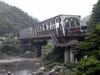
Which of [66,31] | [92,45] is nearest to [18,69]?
[66,31]

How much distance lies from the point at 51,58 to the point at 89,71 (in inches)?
815

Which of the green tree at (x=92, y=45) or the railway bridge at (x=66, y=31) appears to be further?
the railway bridge at (x=66, y=31)

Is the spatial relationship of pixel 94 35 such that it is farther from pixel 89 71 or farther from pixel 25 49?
pixel 25 49

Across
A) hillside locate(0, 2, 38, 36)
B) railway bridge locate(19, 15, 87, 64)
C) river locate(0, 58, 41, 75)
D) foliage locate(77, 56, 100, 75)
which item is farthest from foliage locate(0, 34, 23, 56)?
foliage locate(77, 56, 100, 75)

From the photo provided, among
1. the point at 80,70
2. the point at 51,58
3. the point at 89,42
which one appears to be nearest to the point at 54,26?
the point at 51,58

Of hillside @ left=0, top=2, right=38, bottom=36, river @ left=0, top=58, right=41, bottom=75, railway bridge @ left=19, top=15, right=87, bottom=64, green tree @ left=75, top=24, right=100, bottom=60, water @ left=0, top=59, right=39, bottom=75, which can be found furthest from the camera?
hillside @ left=0, top=2, right=38, bottom=36

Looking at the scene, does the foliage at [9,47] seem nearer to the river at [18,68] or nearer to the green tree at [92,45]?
the river at [18,68]

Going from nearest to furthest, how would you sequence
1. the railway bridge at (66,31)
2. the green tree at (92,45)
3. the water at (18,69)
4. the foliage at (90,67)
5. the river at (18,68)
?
the foliage at (90,67) < the green tree at (92,45) < the railway bridge at (66,31) < the water at (18,69) < the river at (18,68)

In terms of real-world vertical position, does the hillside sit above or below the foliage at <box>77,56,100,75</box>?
above

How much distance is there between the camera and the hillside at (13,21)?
72394mm

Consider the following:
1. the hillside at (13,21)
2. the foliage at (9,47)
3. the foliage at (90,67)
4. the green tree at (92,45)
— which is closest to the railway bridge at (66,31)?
the green tree at (92,45)

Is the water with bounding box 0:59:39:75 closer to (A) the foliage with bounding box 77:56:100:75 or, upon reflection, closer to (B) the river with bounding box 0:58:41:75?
(B) the river with bounding box 0:58:41:75

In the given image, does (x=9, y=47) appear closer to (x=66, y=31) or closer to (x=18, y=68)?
(x=18, y=68)

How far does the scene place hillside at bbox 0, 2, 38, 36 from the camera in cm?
7239
